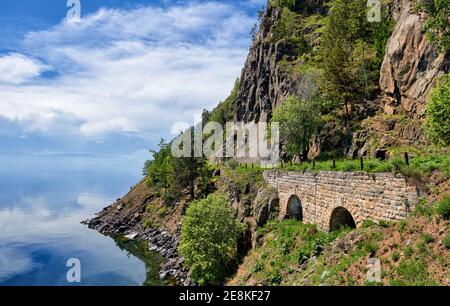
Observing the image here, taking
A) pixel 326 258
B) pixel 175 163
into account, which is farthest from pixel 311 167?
pixel 175 163

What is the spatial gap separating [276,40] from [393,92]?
1777 inches

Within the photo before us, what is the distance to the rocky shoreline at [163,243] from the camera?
43.8 metres

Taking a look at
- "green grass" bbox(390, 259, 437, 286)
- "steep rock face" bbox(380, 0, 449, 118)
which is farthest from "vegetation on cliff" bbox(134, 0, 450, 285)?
"steep rock face" bbox(380, 0, 449, 118)

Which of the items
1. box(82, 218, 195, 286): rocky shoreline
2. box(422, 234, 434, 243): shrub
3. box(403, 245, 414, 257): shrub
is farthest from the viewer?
box(82, 218, 195, 286): rocky shoreline

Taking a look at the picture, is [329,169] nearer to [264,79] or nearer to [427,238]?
[427,238]

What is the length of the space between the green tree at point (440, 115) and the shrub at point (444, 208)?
9757 mm

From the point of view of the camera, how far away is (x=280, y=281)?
26.2 meters

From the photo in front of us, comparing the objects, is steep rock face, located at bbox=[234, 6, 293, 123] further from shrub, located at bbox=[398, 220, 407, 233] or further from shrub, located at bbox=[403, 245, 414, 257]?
shrub, located at bbox=[403, 245, 414, 257]

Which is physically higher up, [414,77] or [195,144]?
[414,77]

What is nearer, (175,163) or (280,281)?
(280,281)

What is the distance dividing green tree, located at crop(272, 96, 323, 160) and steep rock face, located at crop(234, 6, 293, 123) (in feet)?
63.7

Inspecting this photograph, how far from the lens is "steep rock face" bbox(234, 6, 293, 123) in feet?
250
